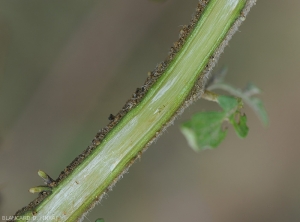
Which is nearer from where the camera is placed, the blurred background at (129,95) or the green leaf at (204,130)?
the green leaf at (204,130)

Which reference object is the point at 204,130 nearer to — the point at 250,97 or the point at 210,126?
the point at 210,126

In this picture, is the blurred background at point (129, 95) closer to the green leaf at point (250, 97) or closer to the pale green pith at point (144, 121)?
the green leaf at point (250, 97)

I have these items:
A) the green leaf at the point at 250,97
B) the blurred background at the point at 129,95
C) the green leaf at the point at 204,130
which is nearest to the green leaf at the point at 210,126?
the green leaf at the point at 204,130

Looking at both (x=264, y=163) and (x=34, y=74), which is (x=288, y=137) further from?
(x=34, y=74)

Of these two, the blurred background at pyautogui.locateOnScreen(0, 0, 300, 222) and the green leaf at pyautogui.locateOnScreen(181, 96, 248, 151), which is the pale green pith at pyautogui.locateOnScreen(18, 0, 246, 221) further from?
the blurred background at pyautogui.locateOnScreen(0, 0, 300, 222)

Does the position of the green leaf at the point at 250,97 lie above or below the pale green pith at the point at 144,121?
above

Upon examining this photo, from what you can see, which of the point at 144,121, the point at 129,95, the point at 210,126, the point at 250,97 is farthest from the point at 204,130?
the point at 129,95
